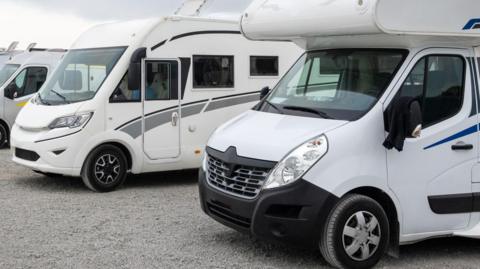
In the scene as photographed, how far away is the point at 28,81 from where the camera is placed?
15.7m

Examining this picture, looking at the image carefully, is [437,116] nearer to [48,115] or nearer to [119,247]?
[119,247]

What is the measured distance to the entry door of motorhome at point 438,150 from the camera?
20.6ft

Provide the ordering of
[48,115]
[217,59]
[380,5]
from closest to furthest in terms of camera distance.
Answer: [380,5]
[48,115]
[217,59]

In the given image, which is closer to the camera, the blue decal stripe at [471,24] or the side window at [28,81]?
the blue decal stripe at [471,24]

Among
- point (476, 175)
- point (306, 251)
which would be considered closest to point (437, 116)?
point (476, 175)

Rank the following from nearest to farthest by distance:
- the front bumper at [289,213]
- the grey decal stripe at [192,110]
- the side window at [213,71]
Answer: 1. the front bumper at [289,213]
2. the grey decal stripe at [192,110]
3. the side window at [213,71]

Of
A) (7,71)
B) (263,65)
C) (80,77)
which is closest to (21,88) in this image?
(7,71)

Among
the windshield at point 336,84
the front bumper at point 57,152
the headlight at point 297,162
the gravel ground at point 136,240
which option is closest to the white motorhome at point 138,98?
the front bumper at point 57,152

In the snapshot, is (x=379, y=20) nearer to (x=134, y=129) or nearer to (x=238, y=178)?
(x=238, y=178)

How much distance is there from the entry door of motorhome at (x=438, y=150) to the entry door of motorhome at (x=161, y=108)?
4.97m

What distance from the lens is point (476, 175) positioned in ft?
21.7

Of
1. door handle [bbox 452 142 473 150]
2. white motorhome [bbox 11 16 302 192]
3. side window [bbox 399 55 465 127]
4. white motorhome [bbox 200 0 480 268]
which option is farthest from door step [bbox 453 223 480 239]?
white motorhome [bbox 11 16 302 192]

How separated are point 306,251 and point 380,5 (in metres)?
2.45

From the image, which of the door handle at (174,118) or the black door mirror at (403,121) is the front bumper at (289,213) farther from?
the door handle at (174,118)
